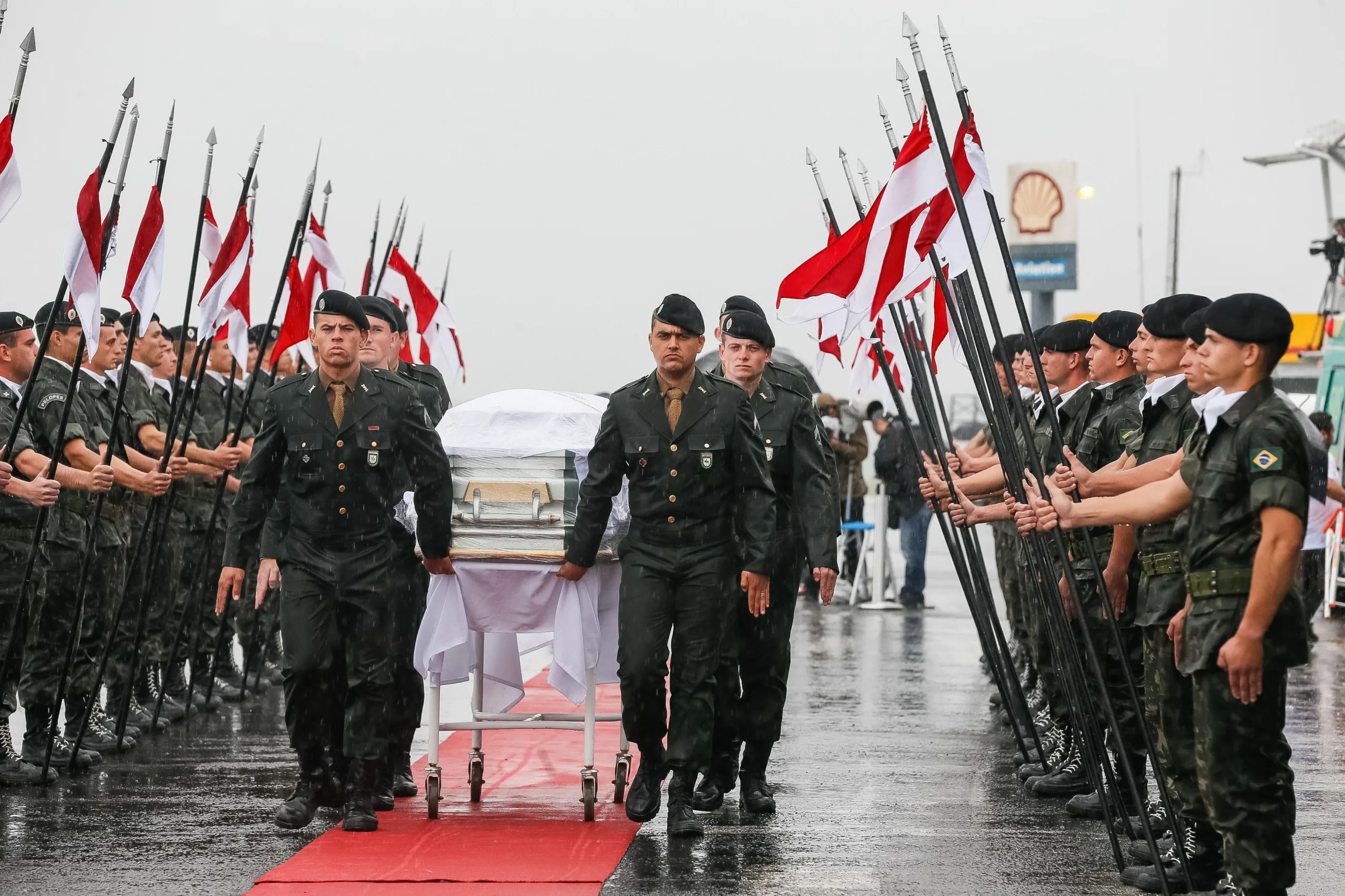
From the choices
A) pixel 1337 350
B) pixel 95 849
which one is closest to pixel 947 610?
pixel 1337 350

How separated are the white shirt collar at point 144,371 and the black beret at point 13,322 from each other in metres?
2.08

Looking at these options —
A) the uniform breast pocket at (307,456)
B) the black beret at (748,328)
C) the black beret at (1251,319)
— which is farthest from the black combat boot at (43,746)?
the black beret at (1251,319)

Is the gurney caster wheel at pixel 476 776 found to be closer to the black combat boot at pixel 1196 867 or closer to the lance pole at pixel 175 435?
the lance pole at pixel 175 435

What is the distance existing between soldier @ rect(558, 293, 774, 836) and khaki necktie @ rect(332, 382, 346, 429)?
3.37 feet

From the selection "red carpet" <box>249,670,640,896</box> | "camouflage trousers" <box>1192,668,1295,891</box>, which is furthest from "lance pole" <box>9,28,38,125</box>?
"camouflage trousers" <box>1192,668,1295,891</box>

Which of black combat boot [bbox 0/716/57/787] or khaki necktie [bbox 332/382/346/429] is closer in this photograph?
khaki necktie [bbox 332/382/346/429]

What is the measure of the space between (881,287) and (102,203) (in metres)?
13.9

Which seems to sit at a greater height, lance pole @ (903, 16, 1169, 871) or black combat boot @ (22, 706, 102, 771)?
lance pole @ (903, 16, 1169, 871)

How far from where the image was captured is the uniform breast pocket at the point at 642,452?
262 inches

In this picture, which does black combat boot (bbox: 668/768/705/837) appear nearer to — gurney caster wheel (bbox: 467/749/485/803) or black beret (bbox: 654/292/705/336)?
gurney caster wheel (bbox: 467/749/485/803)

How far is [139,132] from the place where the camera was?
75.2 ft

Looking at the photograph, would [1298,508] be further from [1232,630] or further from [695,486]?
[695,486]

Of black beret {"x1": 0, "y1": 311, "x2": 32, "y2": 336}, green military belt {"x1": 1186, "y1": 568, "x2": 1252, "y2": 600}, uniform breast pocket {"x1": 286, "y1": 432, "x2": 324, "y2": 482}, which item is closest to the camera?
green military belt {"x1": 1186, "y1": 568, "x2": 1252, "y2": 600}

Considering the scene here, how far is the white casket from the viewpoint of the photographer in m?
6.82
